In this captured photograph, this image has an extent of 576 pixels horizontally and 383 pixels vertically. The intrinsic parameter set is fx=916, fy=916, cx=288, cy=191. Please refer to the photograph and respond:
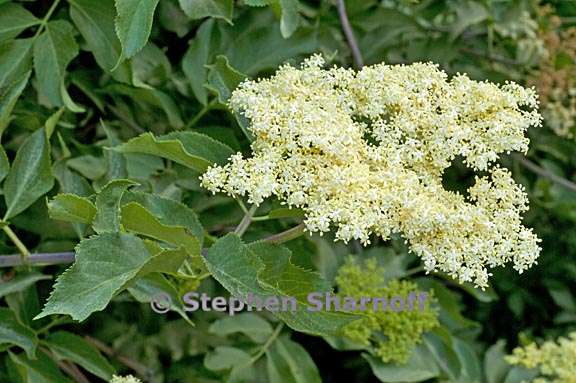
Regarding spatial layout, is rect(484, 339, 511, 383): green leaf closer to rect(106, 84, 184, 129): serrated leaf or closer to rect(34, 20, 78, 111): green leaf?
rect(106, 84, 184, 129): serrated leaf

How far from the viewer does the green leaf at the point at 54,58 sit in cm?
176

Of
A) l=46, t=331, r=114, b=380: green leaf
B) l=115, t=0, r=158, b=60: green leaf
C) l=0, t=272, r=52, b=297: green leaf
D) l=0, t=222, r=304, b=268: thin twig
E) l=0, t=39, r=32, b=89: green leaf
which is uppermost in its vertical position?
l=115, t=0, r=158, b=60: green leaf

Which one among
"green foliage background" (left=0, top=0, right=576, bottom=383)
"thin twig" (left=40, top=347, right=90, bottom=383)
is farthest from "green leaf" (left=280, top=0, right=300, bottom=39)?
"thin twig" (left=40, top=347, right=90, bottom=383)

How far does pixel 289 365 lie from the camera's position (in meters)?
1.96

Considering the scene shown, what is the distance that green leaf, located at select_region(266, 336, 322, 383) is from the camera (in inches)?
76.2

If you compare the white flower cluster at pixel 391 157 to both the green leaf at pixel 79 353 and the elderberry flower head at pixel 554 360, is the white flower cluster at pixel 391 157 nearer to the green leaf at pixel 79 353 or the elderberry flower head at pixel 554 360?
the green leaf at pixel 79 353

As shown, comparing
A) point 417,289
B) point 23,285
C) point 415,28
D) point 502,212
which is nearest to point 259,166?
point 502,212

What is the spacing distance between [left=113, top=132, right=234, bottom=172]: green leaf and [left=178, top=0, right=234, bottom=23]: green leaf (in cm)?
29

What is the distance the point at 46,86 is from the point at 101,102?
8.3 inches

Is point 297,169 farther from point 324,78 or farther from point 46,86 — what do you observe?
point 46,86

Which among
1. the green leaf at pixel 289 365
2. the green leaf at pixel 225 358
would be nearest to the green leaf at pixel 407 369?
the green leaf at pixel 289 365

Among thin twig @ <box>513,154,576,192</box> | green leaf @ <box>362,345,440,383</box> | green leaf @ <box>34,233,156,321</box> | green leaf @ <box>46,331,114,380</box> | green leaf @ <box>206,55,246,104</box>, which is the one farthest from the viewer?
thin twig @ <box>513,154,576,192</box>

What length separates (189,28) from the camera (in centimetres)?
208

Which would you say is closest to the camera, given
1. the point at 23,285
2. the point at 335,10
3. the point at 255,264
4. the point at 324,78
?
the point at 255,264
